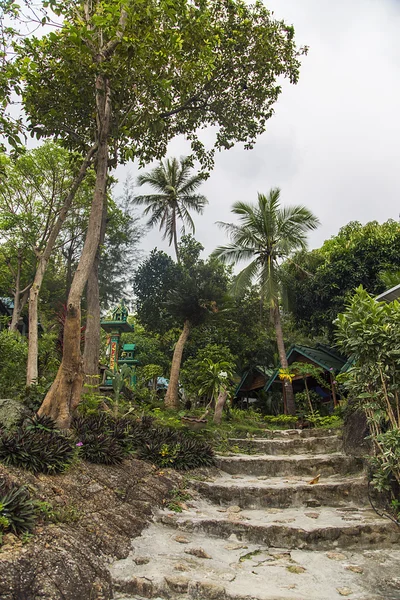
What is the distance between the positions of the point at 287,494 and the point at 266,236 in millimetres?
13364

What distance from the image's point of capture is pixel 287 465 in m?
8.68

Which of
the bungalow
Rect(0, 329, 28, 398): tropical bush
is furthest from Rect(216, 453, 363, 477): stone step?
the bungalow

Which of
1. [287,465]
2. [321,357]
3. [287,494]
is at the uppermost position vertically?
[321,357]

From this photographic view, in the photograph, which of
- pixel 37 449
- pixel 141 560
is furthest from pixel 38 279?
pixel 141 560

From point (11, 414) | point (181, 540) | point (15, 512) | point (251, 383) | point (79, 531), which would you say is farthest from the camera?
point (251, 383)

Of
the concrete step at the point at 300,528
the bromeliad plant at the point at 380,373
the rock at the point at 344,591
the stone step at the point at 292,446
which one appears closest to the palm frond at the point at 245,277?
the stone step at the point at 292,446

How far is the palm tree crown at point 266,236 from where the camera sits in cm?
1836

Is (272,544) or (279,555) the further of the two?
(272,544)

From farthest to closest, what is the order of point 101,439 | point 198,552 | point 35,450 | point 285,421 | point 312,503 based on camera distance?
1. point 285,421
2. point 312,503
3. point 101,439
4. point 35,450
5. point 198,552

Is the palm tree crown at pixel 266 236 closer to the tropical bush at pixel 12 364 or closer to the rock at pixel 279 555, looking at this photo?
the tropical bush at pixel 12 364

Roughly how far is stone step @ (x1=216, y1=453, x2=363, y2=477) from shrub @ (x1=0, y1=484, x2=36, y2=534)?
559cm

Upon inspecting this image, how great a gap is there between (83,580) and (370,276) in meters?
15.1

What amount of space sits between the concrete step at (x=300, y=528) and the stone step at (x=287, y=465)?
2.05m

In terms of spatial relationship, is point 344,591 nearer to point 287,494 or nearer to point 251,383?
point 287,494
